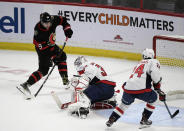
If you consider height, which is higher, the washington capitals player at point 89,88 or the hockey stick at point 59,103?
the washington capitals player at point 89,88

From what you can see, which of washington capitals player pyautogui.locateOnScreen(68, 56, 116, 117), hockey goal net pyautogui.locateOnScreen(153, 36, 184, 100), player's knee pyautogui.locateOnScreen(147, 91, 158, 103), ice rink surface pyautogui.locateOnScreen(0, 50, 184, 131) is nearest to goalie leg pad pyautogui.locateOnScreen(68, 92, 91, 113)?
washington capitals player pyautogui.locateOnScreen(68, 56, 116, 117)

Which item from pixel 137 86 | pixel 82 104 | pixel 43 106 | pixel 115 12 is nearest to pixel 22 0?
pixel 115 12

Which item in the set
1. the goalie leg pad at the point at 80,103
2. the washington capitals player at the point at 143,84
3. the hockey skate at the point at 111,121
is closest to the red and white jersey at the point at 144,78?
the washington capitals player at the point at 143,84

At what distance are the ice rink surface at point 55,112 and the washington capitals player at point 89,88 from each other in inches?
4.8

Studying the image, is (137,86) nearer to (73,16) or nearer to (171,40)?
(171,40)

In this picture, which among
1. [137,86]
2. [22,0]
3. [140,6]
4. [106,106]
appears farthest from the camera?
[22,0]

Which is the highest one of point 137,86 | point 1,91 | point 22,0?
point 22,0

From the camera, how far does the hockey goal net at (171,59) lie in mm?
7539

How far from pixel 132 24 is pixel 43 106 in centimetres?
301

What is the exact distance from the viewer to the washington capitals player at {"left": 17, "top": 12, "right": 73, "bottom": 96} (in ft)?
22.3

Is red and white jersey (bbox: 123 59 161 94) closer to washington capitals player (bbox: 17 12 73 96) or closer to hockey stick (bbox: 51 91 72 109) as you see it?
hockey stick (bbox: 51 91 72 109)

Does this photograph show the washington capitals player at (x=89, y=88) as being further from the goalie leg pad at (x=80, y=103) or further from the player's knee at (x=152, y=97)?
the player's knee at (x=152, y=97)

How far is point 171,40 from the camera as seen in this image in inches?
302

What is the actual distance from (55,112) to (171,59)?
271 cm
